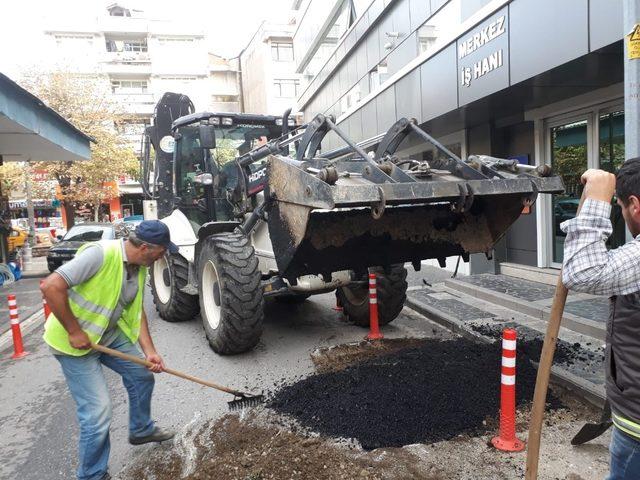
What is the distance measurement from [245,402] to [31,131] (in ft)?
25.9

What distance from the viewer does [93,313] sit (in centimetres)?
295

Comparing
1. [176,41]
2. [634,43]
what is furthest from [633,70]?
[176,41]

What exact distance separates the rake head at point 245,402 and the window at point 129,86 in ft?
130

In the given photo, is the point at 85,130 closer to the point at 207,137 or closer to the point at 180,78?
the point at 207,137

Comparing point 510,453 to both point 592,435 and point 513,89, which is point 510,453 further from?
point 513,89

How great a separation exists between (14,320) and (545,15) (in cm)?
827

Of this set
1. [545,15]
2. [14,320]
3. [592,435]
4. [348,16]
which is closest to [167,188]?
[14,320]

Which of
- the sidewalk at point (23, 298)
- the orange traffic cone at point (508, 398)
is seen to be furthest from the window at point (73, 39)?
the orange traffic cone at point (508, 398)

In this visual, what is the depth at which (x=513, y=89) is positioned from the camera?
7.08m

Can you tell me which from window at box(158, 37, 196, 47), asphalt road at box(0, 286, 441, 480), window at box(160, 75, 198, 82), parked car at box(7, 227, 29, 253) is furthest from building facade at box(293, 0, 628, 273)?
window at box(158, 37, 196, 47)

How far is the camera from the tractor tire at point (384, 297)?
6191mm

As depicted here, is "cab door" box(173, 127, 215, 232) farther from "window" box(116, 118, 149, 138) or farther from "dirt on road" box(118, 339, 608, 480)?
"window" box(116, 118, 149, 138)

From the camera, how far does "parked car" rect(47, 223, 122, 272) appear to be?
41.1 ft

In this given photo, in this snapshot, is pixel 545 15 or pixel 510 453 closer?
pixel 510 453
